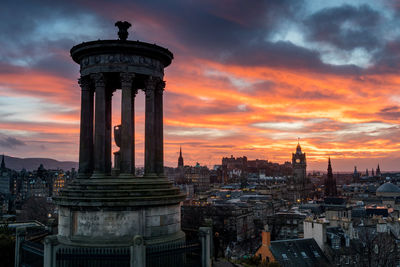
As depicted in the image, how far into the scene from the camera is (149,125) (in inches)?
797

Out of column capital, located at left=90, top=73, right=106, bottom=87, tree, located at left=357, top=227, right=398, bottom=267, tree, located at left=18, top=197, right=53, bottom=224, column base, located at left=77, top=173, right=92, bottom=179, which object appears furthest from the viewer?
tree, located at left=18, top=197, right=53, bottom=224

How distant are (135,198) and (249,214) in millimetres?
107618

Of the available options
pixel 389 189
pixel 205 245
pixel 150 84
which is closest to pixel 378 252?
pixel 205 245

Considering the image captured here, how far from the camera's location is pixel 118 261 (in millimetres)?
16203

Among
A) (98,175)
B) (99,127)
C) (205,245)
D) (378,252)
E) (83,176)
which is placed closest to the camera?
(205,245)

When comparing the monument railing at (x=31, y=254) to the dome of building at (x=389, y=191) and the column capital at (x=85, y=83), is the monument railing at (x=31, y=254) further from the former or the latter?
the dome of building at (x=389, y=191)

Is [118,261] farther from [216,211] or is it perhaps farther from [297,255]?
A: [216,211]

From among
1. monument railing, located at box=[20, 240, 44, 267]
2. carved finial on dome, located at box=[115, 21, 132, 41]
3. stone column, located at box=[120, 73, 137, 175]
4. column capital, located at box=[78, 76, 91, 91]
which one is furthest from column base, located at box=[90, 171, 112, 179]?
carved finial on dome, located at box=[115, 21, 132, 41]

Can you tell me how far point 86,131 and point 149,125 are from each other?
10.6 feet

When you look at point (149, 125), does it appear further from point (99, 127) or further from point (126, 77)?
point (126, 77)

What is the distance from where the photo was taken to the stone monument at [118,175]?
17609mm

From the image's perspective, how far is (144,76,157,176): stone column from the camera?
20.2m

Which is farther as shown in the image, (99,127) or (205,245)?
(99,127)

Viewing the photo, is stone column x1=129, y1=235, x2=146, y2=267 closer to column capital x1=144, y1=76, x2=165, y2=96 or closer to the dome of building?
column capital x1=144, y1=76, x2=165, y2=96
